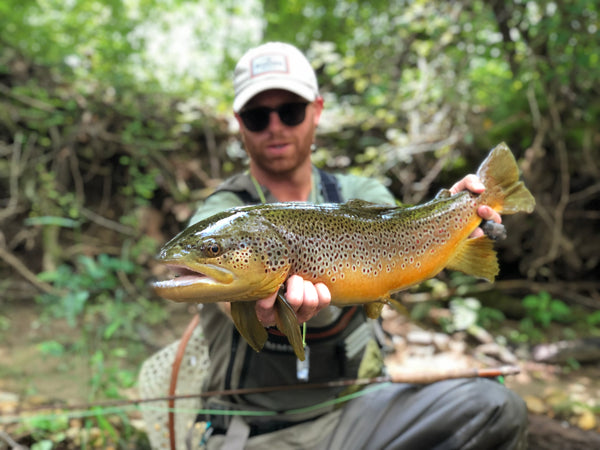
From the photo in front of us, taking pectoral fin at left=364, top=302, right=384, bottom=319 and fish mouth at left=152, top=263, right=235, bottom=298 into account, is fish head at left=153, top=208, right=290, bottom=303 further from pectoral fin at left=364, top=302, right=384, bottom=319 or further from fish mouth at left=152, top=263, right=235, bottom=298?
pectoral fin at left=364, top=302, right=384, bottom=319

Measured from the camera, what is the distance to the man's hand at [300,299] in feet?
4.19

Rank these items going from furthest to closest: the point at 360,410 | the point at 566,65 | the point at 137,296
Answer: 1. the point at 137,296
2. the point at 566,65
3. the point at 360,410

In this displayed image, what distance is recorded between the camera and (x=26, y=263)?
515cm

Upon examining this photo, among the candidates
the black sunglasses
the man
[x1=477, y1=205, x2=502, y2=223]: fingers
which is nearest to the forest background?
the man

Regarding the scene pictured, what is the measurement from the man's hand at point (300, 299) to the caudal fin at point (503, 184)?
90 cm

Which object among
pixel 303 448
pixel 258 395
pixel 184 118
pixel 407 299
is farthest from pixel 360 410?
pixel 184 118

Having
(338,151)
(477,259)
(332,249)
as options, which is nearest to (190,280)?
(332,249)

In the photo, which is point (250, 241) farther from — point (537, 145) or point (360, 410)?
point (537, 145)

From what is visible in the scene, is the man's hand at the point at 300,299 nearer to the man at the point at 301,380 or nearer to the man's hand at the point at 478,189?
the man at the point at 301,380

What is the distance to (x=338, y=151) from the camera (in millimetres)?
5598

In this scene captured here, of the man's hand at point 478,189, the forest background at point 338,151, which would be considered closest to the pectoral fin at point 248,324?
the man's hand at point 478,189

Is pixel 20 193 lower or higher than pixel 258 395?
higher

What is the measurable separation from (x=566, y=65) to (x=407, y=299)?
10.2 ft

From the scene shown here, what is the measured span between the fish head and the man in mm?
697
